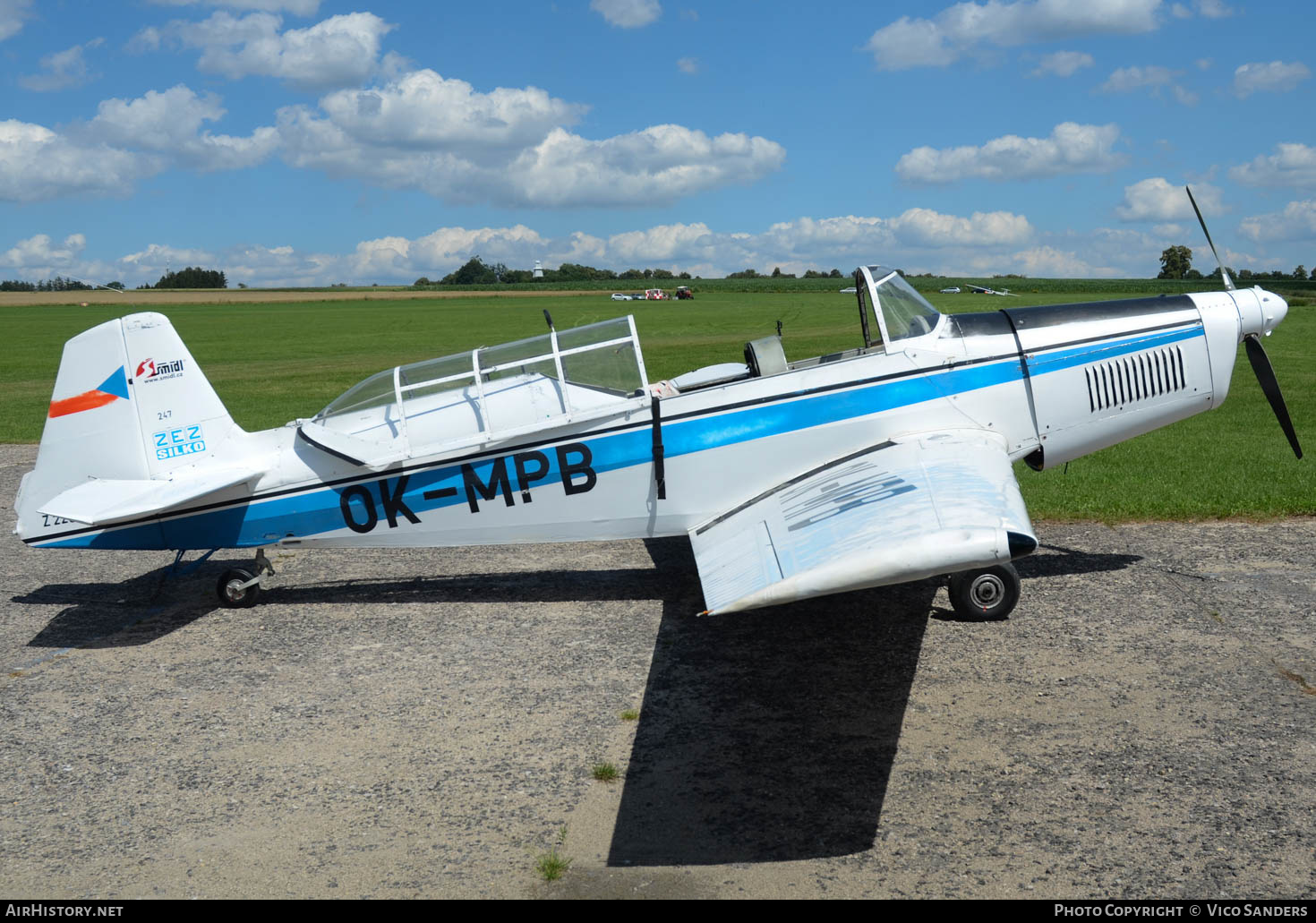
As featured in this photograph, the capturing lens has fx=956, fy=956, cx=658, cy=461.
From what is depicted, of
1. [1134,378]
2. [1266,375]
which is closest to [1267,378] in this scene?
[1266,375]

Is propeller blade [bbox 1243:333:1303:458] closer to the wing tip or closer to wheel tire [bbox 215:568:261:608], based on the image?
the wing tip

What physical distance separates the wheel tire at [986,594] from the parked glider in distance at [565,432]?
1cm

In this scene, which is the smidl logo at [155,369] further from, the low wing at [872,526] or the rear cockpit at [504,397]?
the low wing at [872,526]

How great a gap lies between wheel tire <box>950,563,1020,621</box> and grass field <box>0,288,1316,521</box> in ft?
11.4

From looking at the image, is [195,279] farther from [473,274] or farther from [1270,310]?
[1270,310]

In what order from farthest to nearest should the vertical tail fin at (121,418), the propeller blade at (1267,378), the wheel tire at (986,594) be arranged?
1. the propeller blade at (1267,378)
2. the vertical tail fin at (121,418)
3. the wheel tire at (986,594)

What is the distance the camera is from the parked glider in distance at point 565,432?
287 inches

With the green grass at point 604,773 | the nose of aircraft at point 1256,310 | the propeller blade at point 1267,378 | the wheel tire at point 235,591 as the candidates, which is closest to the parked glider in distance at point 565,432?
the wheel tire at point 235,591

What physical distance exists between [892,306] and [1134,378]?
209 centimetres

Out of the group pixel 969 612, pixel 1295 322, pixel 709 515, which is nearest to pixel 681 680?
pixel 709 515

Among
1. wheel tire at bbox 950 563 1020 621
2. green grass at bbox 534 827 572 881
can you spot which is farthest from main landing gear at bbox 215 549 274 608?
wheel tire at bbox 950 563 1020 621

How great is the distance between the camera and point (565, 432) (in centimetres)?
732

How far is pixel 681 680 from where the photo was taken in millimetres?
6184
